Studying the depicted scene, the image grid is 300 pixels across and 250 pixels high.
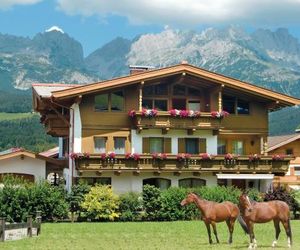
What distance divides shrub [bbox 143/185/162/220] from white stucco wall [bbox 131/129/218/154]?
18.5 feet

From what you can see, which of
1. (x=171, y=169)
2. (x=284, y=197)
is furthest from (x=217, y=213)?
(x=171, y=169)

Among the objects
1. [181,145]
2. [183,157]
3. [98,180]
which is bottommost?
[98,180]

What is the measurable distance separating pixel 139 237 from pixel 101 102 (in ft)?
55.9

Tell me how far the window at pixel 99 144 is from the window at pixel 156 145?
3062 millimetres

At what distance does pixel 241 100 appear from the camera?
1698 inches

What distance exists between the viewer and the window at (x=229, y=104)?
4284 cm

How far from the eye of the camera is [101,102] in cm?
4028

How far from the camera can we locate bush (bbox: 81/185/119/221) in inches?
1358

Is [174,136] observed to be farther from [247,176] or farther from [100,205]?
[100,205]

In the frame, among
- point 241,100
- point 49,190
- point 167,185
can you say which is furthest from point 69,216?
point 241,100

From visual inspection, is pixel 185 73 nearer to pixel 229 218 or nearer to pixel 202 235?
pixel 202 235

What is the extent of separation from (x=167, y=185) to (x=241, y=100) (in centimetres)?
772

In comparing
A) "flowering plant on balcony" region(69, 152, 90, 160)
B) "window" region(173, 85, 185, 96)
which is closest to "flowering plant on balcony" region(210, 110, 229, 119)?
"window" region(173, 85, 185, 96)

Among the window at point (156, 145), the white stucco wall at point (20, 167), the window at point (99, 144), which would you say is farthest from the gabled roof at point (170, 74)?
the white stucco wall at point (20, 167)
